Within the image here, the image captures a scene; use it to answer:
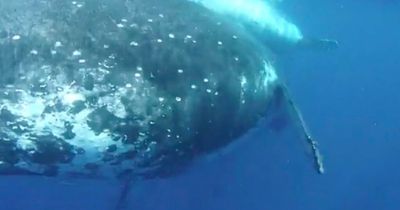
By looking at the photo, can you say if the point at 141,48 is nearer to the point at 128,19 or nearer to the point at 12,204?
the point at 128,19

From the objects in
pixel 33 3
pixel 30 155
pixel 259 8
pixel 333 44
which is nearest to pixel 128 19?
pixel 33 3

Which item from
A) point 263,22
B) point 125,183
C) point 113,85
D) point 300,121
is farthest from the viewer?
point 263,22

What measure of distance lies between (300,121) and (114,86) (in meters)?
3.81

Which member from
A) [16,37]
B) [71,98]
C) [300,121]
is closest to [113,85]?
[71,98]

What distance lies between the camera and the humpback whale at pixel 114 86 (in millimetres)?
7207

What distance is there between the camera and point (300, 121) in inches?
386

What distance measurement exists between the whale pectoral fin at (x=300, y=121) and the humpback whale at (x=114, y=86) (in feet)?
0.28

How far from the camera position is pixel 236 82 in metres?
8.99

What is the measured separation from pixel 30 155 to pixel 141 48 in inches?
85.2

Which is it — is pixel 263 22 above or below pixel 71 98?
above

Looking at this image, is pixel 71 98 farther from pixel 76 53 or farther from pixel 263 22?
pixel 263 22

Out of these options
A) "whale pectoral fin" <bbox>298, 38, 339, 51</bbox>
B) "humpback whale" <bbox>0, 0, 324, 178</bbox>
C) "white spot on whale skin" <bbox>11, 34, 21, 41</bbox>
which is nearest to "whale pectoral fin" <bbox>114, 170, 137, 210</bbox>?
"humpback whale" <bbox>0, 0, 324, 178</bbox>

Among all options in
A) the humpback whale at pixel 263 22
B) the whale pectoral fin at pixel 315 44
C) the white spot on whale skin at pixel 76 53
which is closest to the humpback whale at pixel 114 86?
the white spot on whale skin at pixel 76 53

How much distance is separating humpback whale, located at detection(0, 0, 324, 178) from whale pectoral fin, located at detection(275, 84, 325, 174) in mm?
85
